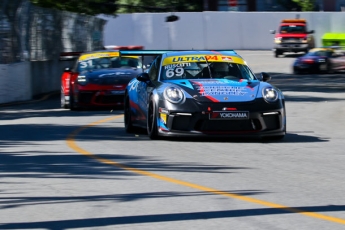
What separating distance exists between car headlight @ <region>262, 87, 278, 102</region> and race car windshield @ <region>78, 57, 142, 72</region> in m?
8.72

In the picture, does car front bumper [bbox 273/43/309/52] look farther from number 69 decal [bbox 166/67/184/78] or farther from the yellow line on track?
the yellow line on track

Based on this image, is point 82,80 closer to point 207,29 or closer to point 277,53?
point 277,53

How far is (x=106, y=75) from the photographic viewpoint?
19203mm

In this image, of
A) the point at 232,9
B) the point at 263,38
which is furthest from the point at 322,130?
the point at 232,9

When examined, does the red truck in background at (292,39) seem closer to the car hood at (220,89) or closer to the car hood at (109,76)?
the car hood at (109,76)

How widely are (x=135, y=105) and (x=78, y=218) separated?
676cm

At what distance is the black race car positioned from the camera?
11.6m

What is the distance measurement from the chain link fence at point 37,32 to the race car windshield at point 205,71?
35.4 ft

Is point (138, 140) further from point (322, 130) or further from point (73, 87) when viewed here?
point (73, 87)

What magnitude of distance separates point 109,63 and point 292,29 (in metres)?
31.6

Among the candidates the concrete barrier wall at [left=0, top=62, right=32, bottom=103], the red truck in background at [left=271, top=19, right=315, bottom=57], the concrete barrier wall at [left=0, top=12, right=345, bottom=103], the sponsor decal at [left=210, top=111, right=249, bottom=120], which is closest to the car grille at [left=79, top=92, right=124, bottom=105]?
the concrete barrier wall at [left=0, top=62, right=32, bottom=103]

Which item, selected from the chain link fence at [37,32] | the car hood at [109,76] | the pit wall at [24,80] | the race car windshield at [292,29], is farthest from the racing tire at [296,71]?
the car hood at [109,76]

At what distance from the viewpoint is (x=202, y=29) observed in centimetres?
5647

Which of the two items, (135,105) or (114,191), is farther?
(135,105)
